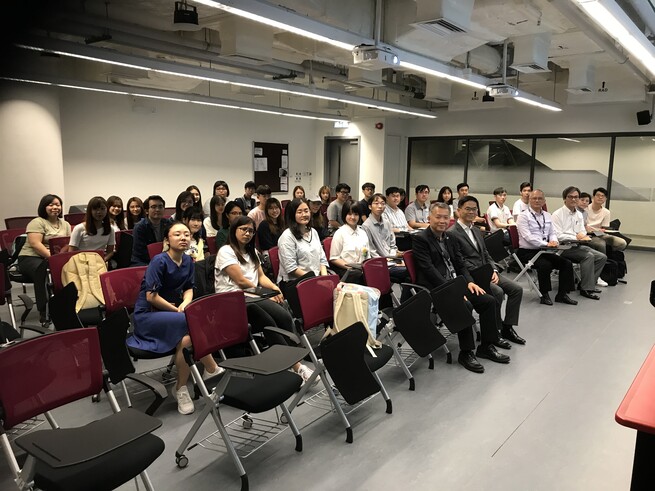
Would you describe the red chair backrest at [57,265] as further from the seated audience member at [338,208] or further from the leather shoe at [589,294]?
the leather shoe at [589,294]

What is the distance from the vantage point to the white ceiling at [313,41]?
5316 millimetres

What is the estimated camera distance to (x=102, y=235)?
538 cm

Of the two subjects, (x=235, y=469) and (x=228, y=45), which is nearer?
(x=235, y=469)

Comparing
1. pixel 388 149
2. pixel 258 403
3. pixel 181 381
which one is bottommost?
pixel 181 381

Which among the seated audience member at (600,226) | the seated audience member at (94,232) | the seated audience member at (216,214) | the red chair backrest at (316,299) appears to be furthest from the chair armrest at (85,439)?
the seated audience member at (600,226)

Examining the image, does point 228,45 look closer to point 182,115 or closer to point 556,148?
point 182,115

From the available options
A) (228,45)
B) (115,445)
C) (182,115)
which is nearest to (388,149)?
(182,115)

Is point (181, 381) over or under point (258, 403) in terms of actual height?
under

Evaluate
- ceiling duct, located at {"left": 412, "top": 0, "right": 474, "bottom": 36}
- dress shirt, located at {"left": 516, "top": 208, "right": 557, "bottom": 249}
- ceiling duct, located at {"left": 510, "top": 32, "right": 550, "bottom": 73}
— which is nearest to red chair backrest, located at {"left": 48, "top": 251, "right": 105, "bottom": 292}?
ceiling duct, located at {"left": 412, "top": 0, "right": 474, "bottom": 36}

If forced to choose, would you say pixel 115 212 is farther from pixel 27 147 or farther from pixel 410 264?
pixel 410 264

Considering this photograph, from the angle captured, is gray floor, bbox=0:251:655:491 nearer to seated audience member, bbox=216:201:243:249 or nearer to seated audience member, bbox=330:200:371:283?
seated audience member, bbox=330:200:371:283

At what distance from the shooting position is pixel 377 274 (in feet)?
14.7

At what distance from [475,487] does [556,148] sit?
1064 cm

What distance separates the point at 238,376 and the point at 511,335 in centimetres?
318
